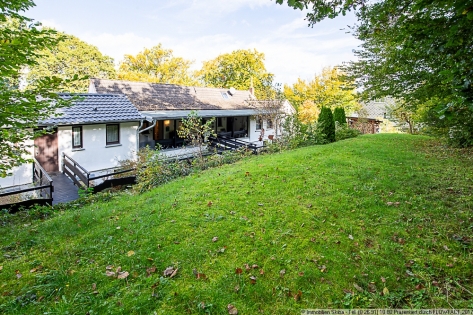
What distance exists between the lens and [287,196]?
5.66m

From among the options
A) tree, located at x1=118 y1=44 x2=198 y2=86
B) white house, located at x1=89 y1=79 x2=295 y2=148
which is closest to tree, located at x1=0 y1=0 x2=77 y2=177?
white house, located at x1=89 y1=79 x2=295 y2=148

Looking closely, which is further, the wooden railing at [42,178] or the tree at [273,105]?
the tree at [273,105]

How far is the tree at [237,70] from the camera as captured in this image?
120 ft

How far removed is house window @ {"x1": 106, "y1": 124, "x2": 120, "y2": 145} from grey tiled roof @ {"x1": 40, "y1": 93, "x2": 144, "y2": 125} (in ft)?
1.89

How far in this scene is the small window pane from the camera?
528 inches

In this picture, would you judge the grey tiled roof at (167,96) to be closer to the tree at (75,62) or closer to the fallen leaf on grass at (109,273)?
the tree at (75,62)

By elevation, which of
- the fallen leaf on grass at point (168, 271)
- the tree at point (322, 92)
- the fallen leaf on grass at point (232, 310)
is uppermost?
the tree at point (322, 92)

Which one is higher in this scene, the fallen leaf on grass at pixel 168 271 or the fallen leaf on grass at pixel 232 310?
the fallen leaf on grass at pixel 168 271

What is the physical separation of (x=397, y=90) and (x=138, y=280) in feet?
34.7

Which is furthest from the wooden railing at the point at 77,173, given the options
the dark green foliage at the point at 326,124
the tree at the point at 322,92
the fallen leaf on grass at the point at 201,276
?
the tree at the point at 322,92

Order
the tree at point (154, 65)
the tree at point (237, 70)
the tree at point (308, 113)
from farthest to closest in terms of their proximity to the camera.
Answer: the tree at point (237, 70)
the tree at point (154, 65)
the tree at point (308, 113)

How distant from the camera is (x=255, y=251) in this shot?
375 centimetres

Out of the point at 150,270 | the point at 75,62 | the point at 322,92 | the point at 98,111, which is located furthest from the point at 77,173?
the point at 322,92

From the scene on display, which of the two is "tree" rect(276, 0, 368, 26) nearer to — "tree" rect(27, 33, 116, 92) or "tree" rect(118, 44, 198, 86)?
"tree" rect(27, 33, 116, 92)
